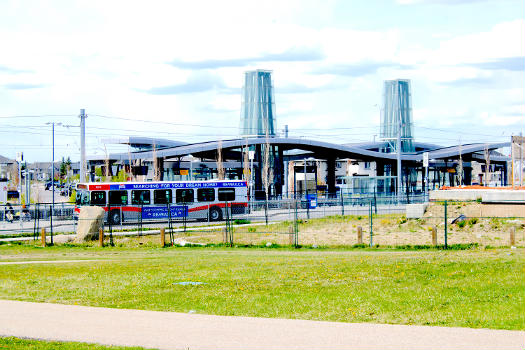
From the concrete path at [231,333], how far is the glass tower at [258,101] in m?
166

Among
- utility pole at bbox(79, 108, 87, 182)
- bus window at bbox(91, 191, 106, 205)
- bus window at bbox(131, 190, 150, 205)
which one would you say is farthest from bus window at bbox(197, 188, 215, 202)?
utility pole at bbox(79, 108, 87, 182)

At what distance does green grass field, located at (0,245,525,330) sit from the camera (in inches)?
499

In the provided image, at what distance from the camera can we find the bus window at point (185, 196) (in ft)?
157

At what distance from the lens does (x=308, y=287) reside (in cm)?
1576

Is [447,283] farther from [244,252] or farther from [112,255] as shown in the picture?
[112,255]

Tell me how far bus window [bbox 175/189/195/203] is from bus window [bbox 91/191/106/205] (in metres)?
4.82

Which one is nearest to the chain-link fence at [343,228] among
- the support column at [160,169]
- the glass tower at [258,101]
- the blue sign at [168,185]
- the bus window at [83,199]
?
the blue sign at [168,185]

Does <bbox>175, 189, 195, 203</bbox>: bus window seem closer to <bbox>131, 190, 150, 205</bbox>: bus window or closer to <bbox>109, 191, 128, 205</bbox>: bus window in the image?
<bbox>131, 190, 150, 205</bbox>: bus window

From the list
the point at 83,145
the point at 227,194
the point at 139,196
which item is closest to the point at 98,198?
the point at 139,196

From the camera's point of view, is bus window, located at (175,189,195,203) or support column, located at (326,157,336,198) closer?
bus window, located at (175,189,195,203)

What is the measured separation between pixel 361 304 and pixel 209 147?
2702 inches

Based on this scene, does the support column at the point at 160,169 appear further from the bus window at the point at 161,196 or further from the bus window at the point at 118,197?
the bus window at the point at 118,197

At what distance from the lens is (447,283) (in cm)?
1584

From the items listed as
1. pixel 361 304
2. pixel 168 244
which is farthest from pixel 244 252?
pixel 361 304
